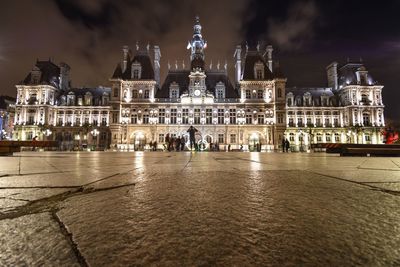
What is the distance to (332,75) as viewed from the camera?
4222cm

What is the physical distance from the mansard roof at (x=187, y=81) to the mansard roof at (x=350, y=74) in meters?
19.9

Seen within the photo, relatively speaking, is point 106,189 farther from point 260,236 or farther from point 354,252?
point 354,252

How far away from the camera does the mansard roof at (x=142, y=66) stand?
33.8 meters

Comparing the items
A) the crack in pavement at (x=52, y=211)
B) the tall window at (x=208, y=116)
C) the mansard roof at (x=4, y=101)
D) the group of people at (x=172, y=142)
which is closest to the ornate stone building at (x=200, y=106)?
the tall window at (x=208, y=116)

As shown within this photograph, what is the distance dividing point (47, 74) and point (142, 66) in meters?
17.8

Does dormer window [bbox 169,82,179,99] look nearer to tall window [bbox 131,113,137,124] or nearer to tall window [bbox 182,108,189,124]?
tall window [bbox 182,108,189,124]

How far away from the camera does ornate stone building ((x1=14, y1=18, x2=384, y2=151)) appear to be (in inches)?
1281

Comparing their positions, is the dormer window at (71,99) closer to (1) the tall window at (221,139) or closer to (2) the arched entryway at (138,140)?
(2) the arched entryway at (138,140)

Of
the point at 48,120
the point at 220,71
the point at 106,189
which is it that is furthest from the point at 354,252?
the point at 48,120

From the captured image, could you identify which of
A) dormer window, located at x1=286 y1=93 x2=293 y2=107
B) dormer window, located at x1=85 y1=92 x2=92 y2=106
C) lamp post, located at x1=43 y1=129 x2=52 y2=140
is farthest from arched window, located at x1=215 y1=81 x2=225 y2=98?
lamp post, located at x1=43 y1=129 x2=52 y2=140

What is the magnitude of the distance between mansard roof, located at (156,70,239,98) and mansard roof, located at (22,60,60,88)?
19742 millimetres

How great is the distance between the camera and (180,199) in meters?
1.25

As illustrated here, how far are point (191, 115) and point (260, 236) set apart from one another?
3199cm

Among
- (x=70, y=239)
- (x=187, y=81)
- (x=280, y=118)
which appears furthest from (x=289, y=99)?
(x=70, y=239)
